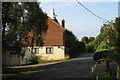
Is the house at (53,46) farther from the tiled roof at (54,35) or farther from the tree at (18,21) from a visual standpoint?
the tree at (18,21)

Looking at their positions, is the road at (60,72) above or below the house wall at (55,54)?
below

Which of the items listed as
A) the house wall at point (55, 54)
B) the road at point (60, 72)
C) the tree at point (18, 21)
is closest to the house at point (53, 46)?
the house wall at point (55, 54)

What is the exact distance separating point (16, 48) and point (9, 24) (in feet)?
8.05

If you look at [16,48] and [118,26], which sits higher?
[118,26]

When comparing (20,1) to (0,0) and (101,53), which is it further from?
(101,53)

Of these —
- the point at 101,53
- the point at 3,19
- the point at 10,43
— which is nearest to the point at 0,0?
the point at 3,19

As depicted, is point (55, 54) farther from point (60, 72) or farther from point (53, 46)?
point (60, 72)

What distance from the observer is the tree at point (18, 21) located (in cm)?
1658

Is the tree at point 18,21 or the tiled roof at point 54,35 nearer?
the tree at point 18,21

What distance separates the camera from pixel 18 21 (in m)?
17.2

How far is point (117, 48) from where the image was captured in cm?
1312

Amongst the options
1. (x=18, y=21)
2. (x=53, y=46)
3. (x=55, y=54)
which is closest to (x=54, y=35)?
(x=53, y=46)

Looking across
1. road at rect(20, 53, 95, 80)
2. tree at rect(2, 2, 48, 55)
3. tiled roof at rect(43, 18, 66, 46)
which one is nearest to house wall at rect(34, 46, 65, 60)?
tiled roof at rect(43, 18, 66, 46)

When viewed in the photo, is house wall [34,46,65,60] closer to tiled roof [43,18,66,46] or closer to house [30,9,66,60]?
house [30,9,66,60]
